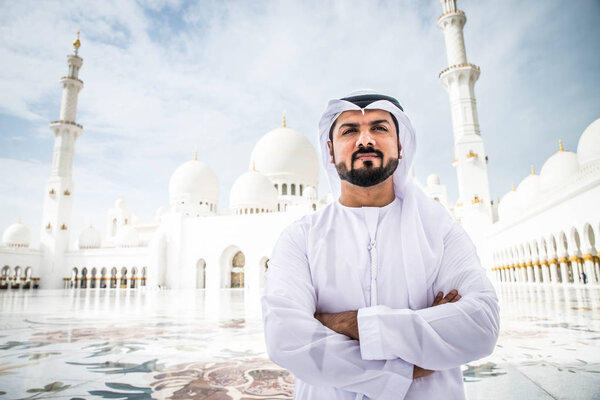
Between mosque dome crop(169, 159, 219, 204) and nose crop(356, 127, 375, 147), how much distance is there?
21526mm

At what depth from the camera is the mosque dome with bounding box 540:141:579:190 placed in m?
13.6

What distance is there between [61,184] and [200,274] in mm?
8538

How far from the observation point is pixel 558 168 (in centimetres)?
1383

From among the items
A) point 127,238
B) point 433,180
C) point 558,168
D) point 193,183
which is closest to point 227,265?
point 193,183

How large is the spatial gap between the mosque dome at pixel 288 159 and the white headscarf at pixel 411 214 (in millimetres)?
19084

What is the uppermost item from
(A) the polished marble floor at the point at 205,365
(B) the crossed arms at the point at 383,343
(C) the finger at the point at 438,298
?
(C) the finger at the point at 438,298

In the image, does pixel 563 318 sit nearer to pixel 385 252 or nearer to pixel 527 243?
pixel 385 252

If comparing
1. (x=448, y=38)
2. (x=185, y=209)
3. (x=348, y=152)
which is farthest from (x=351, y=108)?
(x=185, y=209)

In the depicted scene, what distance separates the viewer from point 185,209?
18188 mm

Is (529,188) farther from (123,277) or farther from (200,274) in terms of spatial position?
(123,277)

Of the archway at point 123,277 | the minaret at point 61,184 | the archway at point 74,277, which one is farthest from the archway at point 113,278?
the minaret at point 61,184

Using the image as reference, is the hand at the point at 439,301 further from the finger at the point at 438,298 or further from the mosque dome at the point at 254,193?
the mosque dome at the point at 254,193

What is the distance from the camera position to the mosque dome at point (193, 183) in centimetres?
2152

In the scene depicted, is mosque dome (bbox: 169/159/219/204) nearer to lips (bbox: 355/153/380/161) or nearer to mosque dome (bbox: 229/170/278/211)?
mosque dome (bbox: 229/170/278/211)
